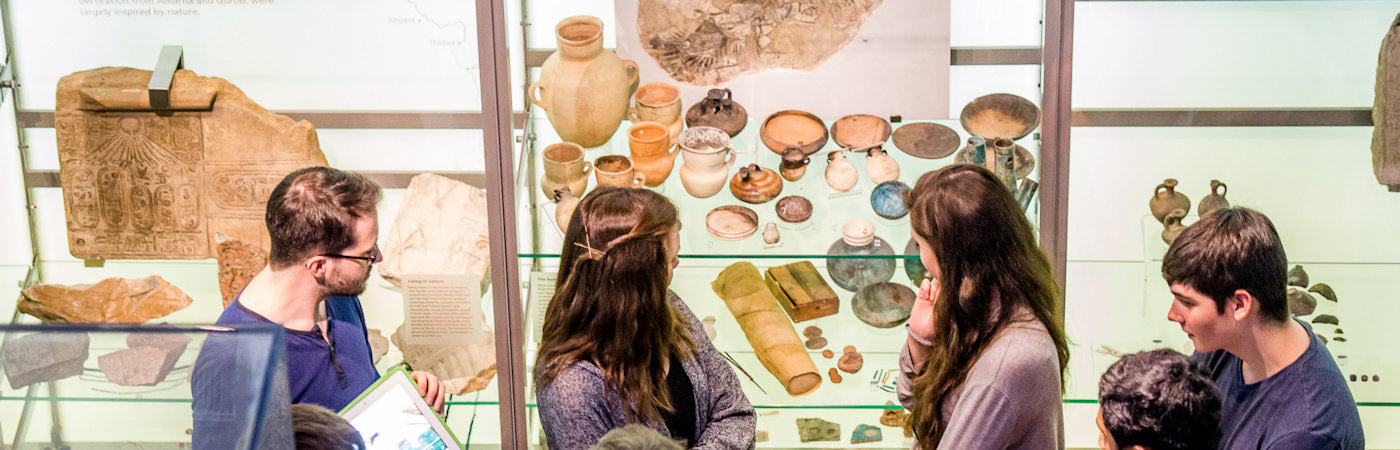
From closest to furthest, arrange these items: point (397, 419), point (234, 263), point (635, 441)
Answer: point (635, 441)
point (397, 419)
point (234, 263)

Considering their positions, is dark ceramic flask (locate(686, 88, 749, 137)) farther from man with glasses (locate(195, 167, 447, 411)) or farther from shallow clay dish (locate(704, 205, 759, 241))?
man with glasses (locate(195, 167, 447, 411))

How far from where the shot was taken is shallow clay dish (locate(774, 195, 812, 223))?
3.49 metres

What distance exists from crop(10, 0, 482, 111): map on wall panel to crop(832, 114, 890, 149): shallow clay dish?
1.13 m

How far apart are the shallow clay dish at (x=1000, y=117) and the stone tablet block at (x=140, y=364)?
2.68 meters

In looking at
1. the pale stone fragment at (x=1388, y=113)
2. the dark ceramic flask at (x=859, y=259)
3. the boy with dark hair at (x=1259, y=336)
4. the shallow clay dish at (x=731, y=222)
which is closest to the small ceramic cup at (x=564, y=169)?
the shallow clay dish at (x=731, y=222)

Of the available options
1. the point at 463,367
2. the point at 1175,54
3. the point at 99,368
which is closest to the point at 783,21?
the point at 1175,54

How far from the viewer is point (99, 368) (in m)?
1.25

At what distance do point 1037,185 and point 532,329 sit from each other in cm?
163

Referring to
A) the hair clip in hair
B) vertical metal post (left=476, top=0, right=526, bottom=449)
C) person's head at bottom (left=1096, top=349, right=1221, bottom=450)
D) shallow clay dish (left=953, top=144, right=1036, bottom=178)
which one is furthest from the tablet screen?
shallow clay dish (left=953, top=144, right=1036, bottom=178)

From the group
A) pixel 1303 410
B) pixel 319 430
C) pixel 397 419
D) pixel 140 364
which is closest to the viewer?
pixel 140 364

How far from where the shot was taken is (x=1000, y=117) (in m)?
3.47

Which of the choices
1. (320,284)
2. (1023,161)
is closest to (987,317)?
(1023,161)

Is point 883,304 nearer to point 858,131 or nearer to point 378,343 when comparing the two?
point 858,131

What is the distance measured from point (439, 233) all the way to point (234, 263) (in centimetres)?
67
